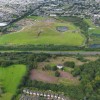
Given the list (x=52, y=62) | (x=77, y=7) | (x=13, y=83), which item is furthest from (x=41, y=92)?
(x=77, y=7)

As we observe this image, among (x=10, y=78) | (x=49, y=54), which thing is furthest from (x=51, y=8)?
(x=10, y=78)

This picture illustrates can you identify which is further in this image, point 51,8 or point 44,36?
point 51,8

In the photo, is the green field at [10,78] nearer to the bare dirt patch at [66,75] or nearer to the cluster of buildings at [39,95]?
the cluster of buildings at [39,95]

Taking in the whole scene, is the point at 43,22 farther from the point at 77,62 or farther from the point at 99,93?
the point at 99,93

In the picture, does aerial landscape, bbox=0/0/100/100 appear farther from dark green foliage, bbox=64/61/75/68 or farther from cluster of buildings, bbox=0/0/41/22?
cluster of buildings, bbox=0/0/41/22

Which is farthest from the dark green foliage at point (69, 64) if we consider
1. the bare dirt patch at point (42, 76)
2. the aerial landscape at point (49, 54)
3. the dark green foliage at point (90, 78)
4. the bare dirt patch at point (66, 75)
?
the bare dirt patch at point (42, 76)

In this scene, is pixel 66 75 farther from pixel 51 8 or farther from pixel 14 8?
pixel 14 8

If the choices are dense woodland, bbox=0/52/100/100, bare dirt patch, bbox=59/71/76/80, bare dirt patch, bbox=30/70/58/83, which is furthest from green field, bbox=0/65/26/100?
bare dirt patch, bbox=59/71/76/80
